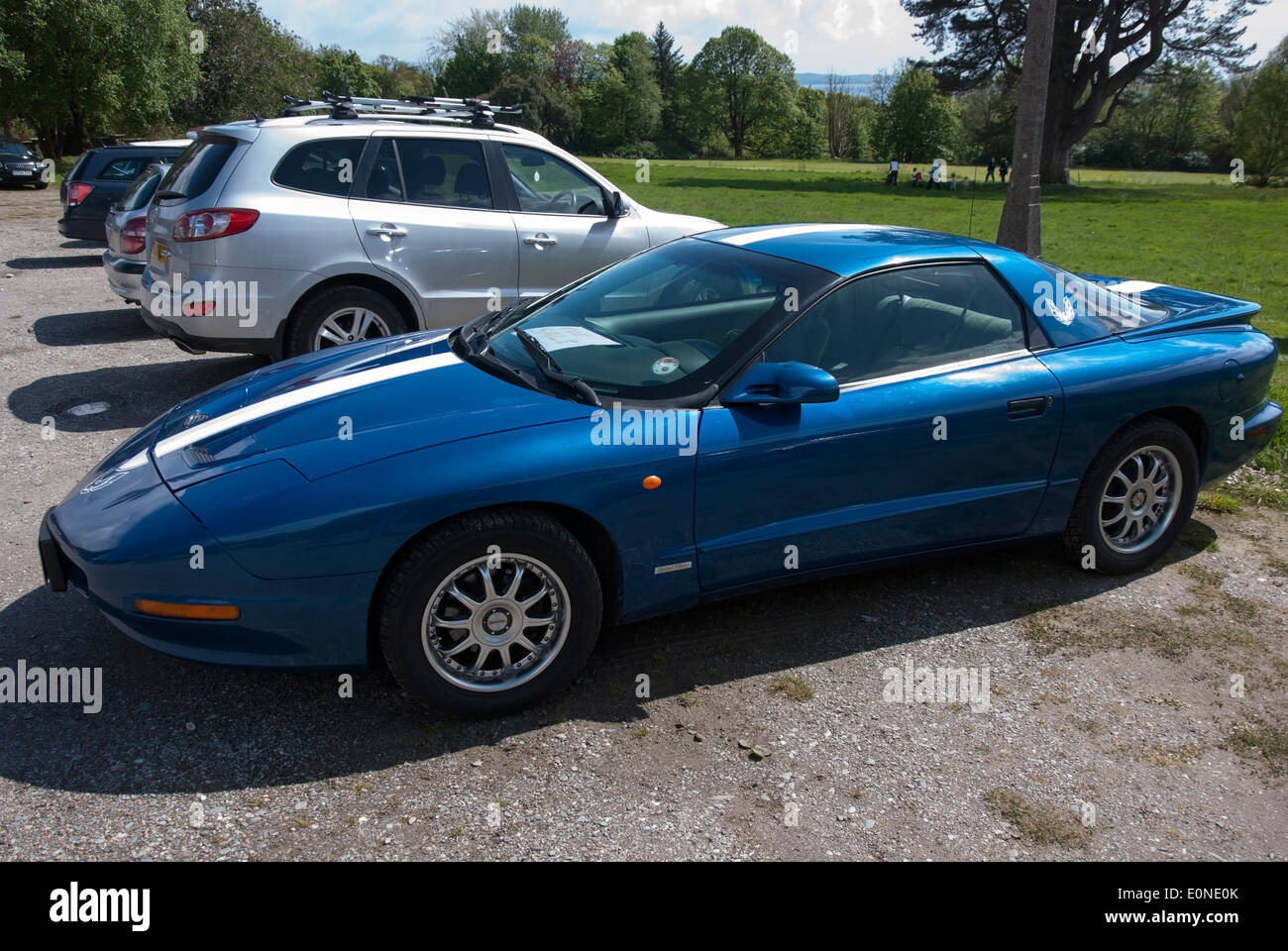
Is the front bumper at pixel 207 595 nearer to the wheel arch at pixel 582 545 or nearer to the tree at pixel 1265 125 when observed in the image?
the wheel arch at pixel 582 545

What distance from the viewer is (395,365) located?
402cm

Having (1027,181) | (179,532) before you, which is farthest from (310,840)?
(1027,181)

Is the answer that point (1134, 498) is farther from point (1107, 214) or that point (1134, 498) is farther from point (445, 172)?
point (1107, 214)

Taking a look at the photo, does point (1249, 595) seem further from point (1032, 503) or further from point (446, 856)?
point (446, 856)

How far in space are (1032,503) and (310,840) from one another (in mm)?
3052

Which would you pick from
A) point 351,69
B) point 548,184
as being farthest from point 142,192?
point 351,69

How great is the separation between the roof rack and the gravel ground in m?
4.13

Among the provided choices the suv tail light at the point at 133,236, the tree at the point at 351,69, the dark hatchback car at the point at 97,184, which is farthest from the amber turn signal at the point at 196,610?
the tree at the point at 351,69

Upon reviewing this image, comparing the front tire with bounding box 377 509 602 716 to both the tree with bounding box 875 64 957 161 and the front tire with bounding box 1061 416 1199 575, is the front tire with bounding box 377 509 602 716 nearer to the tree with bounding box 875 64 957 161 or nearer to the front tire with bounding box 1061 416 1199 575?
the front tire with bounding box 1061 416 1199 575

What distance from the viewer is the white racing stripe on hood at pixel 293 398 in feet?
12.1

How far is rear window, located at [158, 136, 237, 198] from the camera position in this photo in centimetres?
669

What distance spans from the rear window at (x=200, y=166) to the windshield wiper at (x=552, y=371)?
364 centimetres

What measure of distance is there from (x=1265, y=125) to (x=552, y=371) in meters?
50.2

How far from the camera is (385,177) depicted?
7078 millimetres
